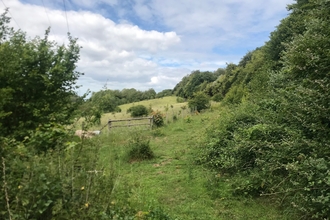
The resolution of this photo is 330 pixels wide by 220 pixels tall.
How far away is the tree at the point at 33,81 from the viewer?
4.93 meters

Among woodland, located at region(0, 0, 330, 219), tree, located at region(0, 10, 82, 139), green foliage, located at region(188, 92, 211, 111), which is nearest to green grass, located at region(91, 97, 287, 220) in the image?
woodland, located at region(0, 0, 330, 219)

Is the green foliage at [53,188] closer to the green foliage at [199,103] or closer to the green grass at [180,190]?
the green grass at [180,190]

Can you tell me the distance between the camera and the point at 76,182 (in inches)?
92.0

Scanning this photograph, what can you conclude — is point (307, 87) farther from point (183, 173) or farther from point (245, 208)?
point (183, 173)

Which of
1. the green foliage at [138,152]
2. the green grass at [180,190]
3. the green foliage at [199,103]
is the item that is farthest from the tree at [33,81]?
the green foliage at [199,103]

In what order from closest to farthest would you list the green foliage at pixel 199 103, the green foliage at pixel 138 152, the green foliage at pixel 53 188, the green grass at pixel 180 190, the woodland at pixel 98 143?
1. the green foliage at pixel 53 188
2. the woodland at pixel 98 143
3. the green grass at pixel 180 190
4. the green foliage at pixel 138 152
5. the green foliage at pixel 199 103

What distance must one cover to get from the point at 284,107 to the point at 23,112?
524 centimetres

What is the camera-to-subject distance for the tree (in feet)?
16.2

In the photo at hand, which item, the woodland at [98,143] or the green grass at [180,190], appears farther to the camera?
the green grass at [180,190]

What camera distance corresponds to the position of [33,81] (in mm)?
5438

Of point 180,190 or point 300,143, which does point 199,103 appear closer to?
point 180,190

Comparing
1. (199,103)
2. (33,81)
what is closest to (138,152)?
(33,81)

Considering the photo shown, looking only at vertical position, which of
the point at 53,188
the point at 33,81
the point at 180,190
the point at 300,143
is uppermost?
the point at 33,81

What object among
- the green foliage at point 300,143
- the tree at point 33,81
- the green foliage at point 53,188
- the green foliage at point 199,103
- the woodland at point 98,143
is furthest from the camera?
the green foliage at point 199,103
